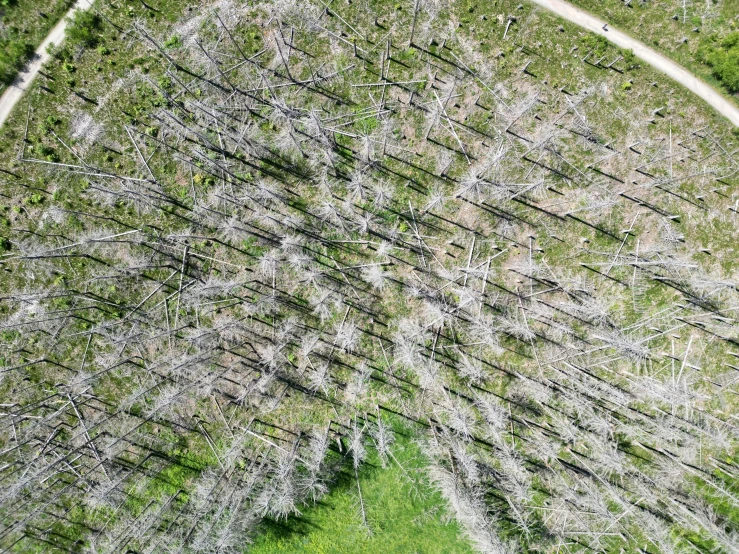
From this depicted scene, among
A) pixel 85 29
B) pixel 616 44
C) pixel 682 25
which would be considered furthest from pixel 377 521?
pixel 682 25

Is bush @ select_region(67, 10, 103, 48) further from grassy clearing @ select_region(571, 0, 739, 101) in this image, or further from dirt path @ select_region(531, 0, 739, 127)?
grassy clearing @ select_region(571, 0, 739, 101)

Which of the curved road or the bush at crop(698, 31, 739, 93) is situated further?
the curved road

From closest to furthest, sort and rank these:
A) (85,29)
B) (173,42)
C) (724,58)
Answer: (724,58) → (85,29) → (173,42)

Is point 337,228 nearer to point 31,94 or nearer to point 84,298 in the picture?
point 84,298

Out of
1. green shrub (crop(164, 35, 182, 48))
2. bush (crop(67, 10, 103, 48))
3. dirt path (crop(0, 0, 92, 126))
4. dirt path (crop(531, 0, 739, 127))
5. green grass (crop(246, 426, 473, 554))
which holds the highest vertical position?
dirt path (crop(531, 0, 739, 127))

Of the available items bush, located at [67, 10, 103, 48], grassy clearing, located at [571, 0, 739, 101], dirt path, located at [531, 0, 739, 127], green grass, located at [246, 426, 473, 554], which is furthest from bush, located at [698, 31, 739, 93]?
bush, located at [67, 10, 103, 48]

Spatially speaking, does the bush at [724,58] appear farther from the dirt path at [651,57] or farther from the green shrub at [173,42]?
the green shrub at [173,42]

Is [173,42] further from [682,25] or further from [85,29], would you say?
[682,25]
